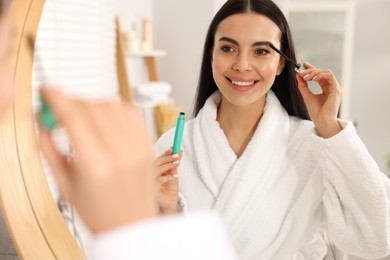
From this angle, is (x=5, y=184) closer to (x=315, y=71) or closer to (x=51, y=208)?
(x=51, y=208)

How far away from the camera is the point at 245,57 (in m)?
0.75

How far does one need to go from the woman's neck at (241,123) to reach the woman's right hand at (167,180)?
0.54 ft

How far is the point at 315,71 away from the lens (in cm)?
72

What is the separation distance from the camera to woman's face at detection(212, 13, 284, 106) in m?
0.76

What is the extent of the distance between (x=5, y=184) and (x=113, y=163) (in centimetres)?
37

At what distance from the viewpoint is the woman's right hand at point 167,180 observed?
2.20 ft

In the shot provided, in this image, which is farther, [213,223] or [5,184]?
[5,184]

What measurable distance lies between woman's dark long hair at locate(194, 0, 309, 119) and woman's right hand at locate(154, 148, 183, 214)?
0.74 ft

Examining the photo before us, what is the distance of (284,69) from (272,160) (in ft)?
0.61

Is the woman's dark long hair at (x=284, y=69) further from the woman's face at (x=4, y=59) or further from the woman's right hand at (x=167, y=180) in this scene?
the woman's face at (x=4, y=59)

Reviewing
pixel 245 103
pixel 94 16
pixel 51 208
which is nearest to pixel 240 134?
pixel 245 103

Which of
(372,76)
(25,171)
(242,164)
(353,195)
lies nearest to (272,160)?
(242,164)

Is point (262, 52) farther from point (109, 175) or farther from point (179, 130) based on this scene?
point (109, 175)

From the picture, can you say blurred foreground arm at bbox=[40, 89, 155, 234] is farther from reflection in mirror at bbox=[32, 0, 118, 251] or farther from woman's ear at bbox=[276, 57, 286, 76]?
reflection in mirror at bbox=[32, 0, 118, 251]
